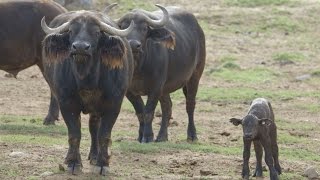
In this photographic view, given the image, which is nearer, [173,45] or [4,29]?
[173,45]

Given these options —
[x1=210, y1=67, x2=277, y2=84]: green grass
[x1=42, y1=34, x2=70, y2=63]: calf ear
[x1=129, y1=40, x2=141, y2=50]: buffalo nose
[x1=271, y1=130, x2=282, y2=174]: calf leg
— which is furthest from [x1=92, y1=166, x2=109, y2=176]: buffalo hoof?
[x1=210, y1=67, x2=277, y2=84]: green grass

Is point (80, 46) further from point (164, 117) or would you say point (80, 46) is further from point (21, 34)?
point (21, 34)

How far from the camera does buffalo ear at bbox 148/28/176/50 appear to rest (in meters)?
13.5

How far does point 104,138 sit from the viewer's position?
433 inches

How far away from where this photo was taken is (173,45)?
44.6 ft

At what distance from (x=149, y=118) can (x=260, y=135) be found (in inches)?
118

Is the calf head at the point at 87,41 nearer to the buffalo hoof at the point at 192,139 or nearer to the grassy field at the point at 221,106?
the grassy field at the point at 221,106

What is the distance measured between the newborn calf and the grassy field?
272mm

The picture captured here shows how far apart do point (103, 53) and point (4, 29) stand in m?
4.67

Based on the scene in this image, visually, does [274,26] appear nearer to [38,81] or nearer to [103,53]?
[38,81]

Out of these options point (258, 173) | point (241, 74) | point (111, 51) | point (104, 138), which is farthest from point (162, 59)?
point (241, 74)

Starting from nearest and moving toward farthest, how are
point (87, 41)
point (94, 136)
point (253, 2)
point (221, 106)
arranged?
1. point (87, 41)
2. point (94, 136)
3. point (221, 106)
4. point (253, 2)

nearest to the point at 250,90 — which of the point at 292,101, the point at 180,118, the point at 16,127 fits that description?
the point at 292,101

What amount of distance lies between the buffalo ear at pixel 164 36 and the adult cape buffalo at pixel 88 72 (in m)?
2.36
